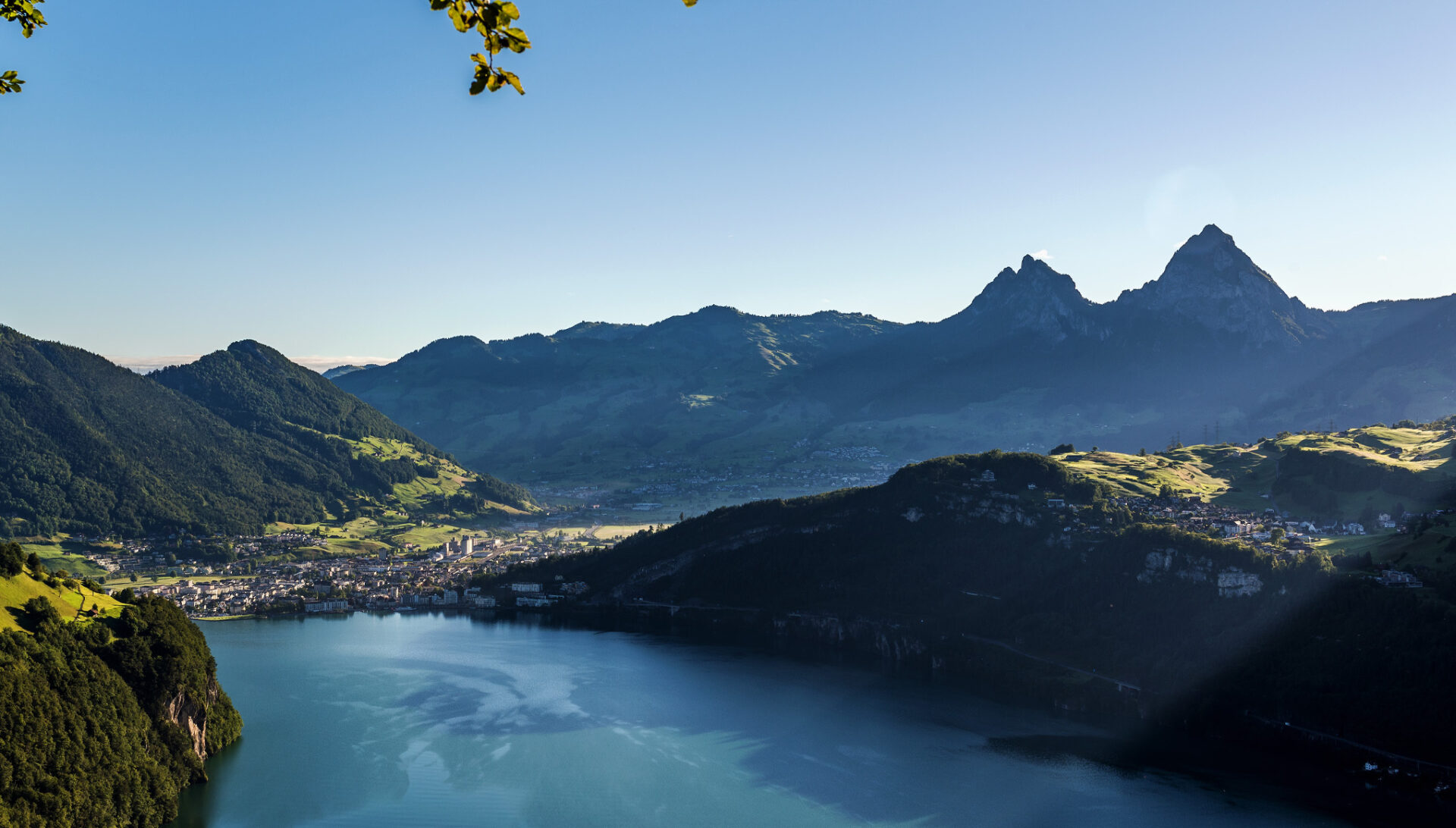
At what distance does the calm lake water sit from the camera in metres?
57.0

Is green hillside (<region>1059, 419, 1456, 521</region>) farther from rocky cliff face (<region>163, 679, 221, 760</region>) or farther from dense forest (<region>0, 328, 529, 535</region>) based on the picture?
dense forest (<region>0, 328, 529, 535</region>)

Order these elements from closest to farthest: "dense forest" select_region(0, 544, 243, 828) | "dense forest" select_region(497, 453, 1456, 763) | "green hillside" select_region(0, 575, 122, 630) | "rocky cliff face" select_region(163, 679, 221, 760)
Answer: "dense forest" select_region(0, 544, 243, 828), "green hillside" select_region(0, 575, 122, 630), "rocky cliff face" select_region(163, 679, 221, 760), "dense forest" select_region(497, 453, 1456, 763)

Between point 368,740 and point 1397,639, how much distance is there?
72.9 m

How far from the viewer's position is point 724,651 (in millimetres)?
102000

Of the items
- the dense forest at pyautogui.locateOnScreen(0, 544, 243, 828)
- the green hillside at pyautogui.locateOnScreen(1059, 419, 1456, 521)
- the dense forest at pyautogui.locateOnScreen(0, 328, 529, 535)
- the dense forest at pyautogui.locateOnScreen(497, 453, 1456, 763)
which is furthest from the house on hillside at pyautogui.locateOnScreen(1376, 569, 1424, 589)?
the dense forest at pyautogui.locateOnScreen(0, 328, 529, 535)

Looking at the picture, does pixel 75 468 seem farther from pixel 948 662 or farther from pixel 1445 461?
pixel 1445 461

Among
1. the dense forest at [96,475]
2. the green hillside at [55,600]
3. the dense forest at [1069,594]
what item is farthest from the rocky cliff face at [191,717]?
the dense forest at [96,475]

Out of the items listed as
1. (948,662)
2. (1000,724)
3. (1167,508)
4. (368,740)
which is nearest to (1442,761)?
(1000,724)

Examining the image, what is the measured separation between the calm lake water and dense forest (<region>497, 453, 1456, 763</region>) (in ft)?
36.4

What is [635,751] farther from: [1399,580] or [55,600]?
[1399,580]

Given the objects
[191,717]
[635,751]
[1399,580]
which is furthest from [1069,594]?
[191,717]

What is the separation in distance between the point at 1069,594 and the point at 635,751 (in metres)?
46.1

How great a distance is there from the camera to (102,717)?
50.9m

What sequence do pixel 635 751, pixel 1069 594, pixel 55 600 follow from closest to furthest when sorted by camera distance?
1. pixel 55 600
2. pixel 635 751
3. pixel 1069 594
